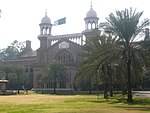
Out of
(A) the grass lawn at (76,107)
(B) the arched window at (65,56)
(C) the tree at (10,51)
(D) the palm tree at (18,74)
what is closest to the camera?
(A) the grass lawn at (76,107)

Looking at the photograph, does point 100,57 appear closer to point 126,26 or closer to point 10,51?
point 126,26

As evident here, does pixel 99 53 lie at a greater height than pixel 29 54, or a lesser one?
lesser

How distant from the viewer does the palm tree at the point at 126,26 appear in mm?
38719

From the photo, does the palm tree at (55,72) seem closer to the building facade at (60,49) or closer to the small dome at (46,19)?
the building facade at (60,49)

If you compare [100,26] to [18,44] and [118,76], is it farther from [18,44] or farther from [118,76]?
[18,44]

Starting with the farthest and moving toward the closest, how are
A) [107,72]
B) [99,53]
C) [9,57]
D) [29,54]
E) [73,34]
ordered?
[9,57], [29,54], [73,34], [107,72], [99,53]

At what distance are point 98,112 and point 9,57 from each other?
5122 inches

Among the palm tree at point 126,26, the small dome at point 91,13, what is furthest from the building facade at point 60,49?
the palm tree at point 126,26

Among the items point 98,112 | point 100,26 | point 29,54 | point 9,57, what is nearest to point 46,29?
point 29,54

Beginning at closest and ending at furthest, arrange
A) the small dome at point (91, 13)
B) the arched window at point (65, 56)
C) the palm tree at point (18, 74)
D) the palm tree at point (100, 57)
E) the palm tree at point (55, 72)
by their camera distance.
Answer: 1. the palm tree at point (100, 57)
2. the palm tree at point (55, 72)
3. the palm tree at point (18, 74)
4. the small dome at point (91, 13)
5. the arched window at point (65, 56)

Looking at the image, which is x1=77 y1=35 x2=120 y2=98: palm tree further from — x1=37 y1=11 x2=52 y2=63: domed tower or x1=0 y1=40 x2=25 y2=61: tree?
x1=0 y1=40 x2=25 y2=61: tree

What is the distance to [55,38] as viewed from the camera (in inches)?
3949

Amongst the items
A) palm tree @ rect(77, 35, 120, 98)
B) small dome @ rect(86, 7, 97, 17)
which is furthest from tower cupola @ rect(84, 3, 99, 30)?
palm tree @ rect(77, 35, 120, 98)

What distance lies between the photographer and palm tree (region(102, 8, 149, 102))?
127 feet
